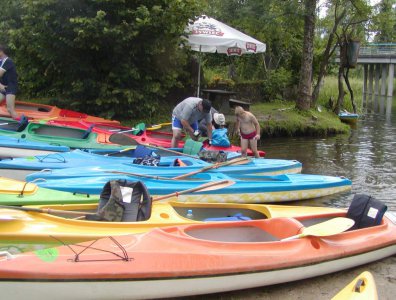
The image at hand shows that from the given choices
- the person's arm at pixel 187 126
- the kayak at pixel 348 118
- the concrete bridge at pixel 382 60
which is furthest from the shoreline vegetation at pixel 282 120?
the concrete bridge at pixel 382 60

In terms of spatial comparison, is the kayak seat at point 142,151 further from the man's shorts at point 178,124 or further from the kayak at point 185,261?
the kayak at point 185,261

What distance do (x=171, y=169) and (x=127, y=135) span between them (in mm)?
2626

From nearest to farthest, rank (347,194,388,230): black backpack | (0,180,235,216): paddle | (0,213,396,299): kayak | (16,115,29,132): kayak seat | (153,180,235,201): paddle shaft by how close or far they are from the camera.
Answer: (0,213,396,299): kayak, (0,180,235,216): paddle, (347,194,388,230): black backpack, (153,180,235,201): paddle shaft, (16,115,29,132): kayak seat

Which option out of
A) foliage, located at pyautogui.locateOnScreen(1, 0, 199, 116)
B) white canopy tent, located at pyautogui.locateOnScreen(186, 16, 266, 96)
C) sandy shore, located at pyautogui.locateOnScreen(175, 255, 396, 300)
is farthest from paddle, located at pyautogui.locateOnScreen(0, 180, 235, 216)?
white canopy tent, located at pyautogui.locateOnScreen(186, 16, 266, 96)

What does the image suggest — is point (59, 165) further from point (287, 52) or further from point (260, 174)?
point (287, 52)

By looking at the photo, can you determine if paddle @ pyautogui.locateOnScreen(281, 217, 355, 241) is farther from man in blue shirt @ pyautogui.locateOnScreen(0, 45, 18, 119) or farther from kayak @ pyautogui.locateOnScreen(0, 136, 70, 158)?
man in blue shirt @ pyautogui.locateOnScreen(0, 45, 18, 119)

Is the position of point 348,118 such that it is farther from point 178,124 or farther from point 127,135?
point 127,135

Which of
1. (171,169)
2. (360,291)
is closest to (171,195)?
(171,169)

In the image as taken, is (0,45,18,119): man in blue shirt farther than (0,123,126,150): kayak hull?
Yes

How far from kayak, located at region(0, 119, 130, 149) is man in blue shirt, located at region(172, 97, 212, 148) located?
1.27 metres

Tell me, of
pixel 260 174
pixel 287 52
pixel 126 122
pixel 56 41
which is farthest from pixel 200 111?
pixel 287 52

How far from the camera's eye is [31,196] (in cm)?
540

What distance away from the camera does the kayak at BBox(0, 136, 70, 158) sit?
8.11 metres

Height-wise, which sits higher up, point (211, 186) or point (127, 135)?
point (127, 135)
